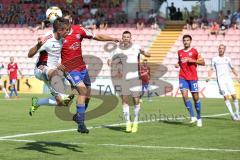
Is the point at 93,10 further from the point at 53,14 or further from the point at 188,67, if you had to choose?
the point at 53,14

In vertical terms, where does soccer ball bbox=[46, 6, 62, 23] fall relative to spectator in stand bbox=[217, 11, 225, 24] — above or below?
below

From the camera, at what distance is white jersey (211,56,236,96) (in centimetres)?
2145

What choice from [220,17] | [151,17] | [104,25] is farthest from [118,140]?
[104,25]

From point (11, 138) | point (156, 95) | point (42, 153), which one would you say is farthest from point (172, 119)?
point (156, 95)

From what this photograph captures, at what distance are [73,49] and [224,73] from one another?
8.68m

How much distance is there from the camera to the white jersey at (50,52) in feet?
45.2

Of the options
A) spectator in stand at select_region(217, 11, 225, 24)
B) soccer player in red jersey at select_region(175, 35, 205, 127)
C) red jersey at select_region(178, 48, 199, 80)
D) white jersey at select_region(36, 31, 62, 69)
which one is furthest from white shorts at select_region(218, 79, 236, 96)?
spectator in stand at select_region(217, 11, 225, 24)

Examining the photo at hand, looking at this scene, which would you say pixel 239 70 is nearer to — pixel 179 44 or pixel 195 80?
pixel 179 44

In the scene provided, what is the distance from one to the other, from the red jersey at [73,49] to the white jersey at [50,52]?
0.14 metres

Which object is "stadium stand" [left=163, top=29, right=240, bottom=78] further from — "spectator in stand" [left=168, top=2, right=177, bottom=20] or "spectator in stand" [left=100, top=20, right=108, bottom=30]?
"spectator in stand" [left=100, top=20, right=108, bottom=30]

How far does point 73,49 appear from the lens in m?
14.0

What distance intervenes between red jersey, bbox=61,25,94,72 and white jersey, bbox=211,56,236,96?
27.9ft

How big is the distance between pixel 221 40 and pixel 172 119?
22.8m

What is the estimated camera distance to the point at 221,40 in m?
42.5
